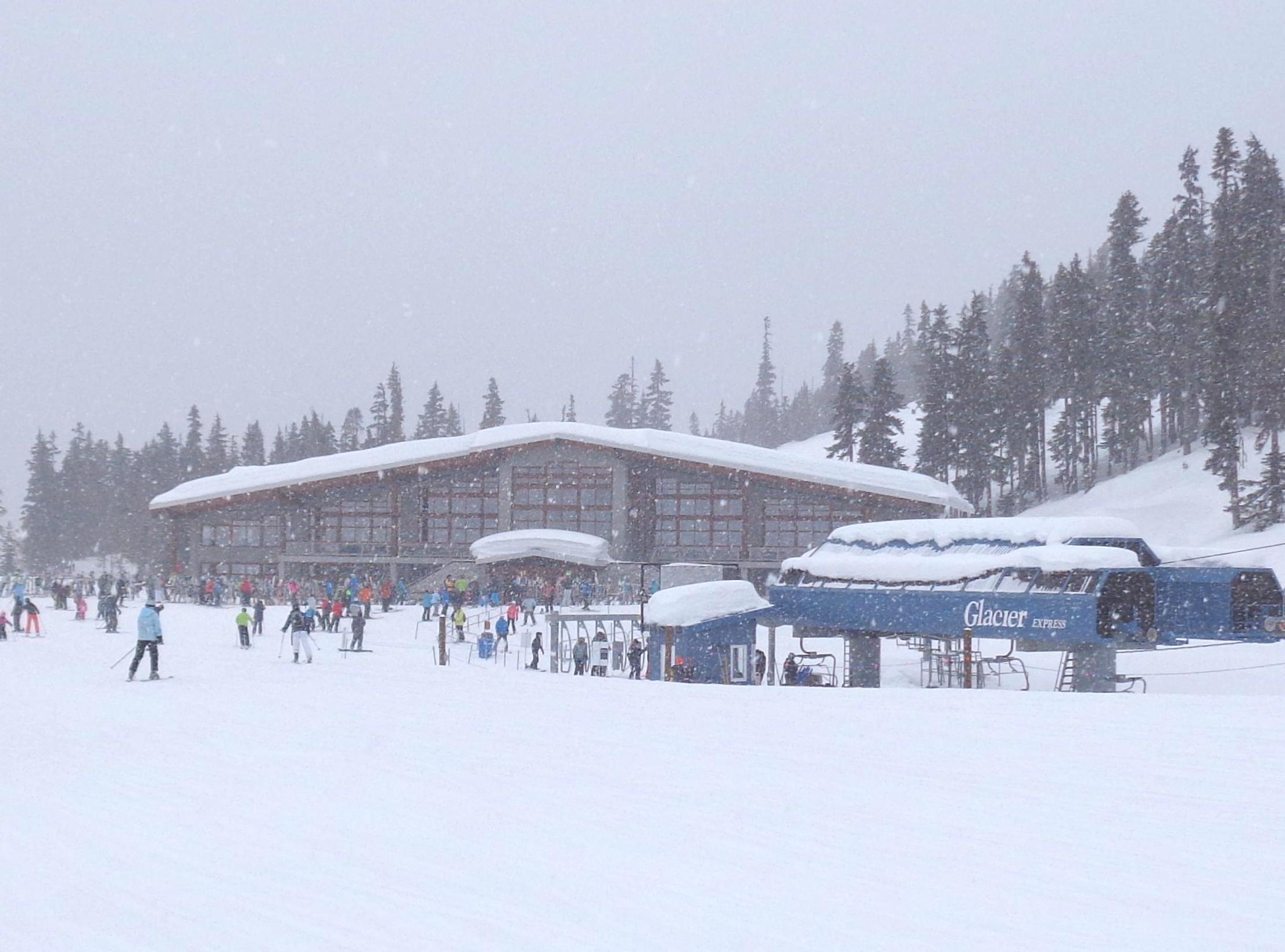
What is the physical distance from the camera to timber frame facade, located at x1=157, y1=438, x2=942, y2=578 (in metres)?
43.5

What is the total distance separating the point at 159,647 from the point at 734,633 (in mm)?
12038

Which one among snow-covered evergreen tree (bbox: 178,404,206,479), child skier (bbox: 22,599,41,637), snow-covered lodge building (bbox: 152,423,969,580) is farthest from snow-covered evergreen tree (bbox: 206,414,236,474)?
child skier (bbox: 22,599,41,637)

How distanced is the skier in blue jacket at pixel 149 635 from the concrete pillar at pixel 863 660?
12985 mm

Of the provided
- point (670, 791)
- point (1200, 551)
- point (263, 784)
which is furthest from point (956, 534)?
point (263, 784)

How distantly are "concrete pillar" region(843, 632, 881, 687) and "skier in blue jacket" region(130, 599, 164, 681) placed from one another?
1298cm

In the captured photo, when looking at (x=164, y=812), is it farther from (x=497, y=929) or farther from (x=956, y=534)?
(x=956, y=534)

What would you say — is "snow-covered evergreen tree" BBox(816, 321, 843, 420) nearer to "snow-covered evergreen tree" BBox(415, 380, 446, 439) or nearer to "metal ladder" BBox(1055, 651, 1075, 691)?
"snow-covered evergreen tree" BBox(415, 380, 446, 439)

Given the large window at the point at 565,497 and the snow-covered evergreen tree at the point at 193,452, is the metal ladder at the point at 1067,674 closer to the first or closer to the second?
the large window at the point at 565,497

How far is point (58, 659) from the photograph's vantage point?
20.1 metres

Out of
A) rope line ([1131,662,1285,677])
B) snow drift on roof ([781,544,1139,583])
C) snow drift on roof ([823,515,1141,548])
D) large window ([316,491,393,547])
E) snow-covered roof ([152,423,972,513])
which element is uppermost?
snow-covered roof ([152,423,972,513])

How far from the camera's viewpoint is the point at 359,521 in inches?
1806

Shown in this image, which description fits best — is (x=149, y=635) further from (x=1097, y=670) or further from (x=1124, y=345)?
(x=1124, y=345)

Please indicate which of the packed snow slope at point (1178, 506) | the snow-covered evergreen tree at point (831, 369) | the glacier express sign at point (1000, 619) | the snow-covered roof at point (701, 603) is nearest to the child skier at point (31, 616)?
the snow-covered roof at point (701, 603)

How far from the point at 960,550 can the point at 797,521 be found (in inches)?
986
